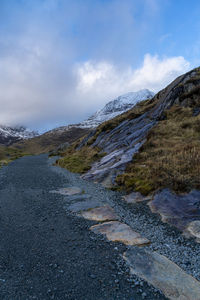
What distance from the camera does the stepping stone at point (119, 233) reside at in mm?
6684

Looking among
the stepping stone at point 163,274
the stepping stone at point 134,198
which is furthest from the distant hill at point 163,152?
the stepping stone at point 163,274

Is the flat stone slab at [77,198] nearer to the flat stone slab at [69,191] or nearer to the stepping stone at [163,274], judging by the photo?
the flat stone slab at [69,191]

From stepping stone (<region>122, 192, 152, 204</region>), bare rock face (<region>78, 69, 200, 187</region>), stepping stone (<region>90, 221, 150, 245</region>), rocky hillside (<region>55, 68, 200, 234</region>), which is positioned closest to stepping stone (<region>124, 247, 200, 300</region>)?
stepping stone (<region>90, 221, 150, 245</region>)

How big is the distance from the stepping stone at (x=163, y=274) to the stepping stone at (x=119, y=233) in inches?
21.8

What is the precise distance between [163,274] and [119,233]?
2562 millimetres

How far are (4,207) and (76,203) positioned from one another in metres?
4.78

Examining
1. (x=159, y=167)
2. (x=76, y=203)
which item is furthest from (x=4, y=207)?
(x=159, y=167)

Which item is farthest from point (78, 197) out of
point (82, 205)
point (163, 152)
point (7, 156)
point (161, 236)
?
point (7, 156)

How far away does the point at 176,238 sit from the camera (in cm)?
675

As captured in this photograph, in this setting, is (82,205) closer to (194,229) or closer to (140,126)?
(194,229)

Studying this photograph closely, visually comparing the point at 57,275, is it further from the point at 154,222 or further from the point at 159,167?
the point at 159,167

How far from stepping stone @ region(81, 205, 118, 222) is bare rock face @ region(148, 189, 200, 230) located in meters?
2.39

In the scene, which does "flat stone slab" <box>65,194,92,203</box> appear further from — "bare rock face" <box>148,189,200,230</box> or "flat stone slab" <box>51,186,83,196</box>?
"bare rock face" <box>148,189,200,230</box>

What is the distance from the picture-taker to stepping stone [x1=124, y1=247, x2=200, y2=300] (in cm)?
434
